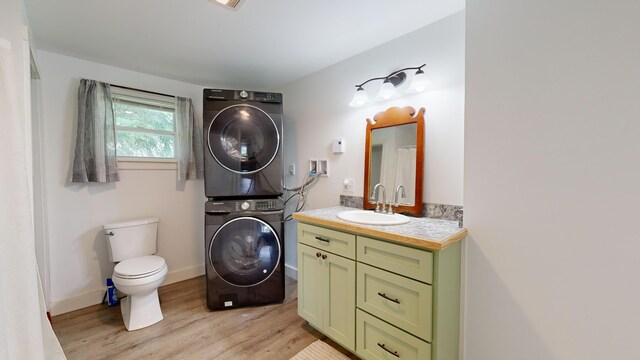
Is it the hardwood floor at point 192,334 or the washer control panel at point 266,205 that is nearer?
the hardwood floor at point 192,334

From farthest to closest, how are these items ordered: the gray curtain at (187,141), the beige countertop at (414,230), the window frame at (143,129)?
the gray curtain at (187,141) < the window frame at (143,129) < the beige countertop at (414,230)

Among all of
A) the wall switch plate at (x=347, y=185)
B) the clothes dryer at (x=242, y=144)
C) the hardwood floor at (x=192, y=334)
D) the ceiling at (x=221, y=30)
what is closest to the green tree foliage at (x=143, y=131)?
the ceiling at (x=221, y=30)

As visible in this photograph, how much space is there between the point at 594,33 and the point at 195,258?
134 inches

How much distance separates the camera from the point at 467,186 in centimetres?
132

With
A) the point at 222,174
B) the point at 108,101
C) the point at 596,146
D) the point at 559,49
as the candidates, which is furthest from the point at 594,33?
the point at 108,101

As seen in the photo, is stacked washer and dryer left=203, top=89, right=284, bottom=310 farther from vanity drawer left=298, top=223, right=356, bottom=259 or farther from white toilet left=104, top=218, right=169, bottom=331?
vanity drawer left=298, top=223, right=356, bottom=259

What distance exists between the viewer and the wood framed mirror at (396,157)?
1721mm

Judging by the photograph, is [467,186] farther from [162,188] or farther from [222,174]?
[162,188]

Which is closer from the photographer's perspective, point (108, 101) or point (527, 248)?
point (527, 248)

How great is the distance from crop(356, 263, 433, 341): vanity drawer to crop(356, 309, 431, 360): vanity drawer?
0.04 metres

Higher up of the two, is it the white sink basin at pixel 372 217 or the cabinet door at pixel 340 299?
the white sink basin at pixel 372 217

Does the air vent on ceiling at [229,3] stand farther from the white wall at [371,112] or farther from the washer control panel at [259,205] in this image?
the washer control panel at [259,205]

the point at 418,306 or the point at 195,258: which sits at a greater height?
Result: the point at 418,306

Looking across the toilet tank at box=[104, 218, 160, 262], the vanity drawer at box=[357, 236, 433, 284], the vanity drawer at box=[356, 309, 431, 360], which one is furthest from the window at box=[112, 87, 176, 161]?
the vanity drawer at box=[356, 309, 431, 360]
